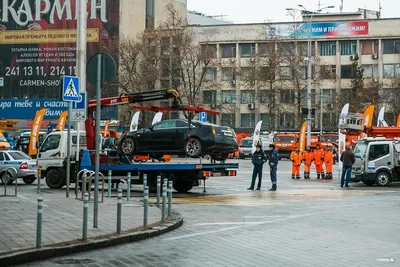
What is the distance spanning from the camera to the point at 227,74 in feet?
279

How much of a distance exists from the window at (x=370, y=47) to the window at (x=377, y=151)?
56.2 m

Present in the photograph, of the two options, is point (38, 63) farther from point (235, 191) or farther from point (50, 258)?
point (50, 258)

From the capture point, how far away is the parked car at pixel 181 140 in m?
25.8

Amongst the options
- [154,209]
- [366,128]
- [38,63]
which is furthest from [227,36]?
[154,209]

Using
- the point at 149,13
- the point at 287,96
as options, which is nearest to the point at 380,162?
the point at 287,96

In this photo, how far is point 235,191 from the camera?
90.6ft

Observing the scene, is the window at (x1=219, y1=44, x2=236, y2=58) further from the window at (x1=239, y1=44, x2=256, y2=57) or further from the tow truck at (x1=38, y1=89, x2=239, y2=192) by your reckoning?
the tow truck at (x1=38, y1=89, x2=239, y2=192)

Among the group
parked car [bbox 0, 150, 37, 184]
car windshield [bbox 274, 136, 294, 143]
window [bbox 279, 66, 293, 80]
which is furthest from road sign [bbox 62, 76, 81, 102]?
window [bbox 279, 66, 293, 80]

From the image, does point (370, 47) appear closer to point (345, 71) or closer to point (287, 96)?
point (345, 71)

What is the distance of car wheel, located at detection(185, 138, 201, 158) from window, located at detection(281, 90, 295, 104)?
53.3m

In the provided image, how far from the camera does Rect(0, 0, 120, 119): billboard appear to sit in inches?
3241

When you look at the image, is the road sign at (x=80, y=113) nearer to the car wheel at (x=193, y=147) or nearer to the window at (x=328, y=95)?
the car wheel at (x=193, y=147)

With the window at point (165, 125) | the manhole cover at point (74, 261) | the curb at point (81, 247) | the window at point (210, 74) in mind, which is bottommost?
the manhole cover at point (74, 261)

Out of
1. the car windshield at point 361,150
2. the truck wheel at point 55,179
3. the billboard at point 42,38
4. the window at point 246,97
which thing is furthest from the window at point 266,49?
the truck wheel at point 55,179
